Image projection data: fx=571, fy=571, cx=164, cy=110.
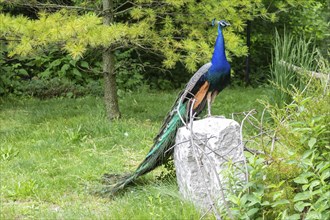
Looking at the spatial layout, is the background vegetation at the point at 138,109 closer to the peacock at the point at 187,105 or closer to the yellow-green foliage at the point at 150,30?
the yellow-green foliage at the point at 150,30

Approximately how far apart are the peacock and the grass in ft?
0.45

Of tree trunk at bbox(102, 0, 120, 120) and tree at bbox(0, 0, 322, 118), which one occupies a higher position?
tree at bbox(0, 0, 322, 118)

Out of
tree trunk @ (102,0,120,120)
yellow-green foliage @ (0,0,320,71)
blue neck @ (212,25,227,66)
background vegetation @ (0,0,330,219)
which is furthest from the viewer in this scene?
tree trunk @ (102,0,120,120)

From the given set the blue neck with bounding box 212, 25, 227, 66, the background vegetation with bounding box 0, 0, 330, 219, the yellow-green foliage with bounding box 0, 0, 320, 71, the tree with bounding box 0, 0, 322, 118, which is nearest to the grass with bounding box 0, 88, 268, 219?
the background vegetation with bounding box 0, 0, 330, 219

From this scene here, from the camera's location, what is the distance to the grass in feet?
12.0

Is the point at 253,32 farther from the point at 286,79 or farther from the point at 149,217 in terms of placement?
the point at 149,217

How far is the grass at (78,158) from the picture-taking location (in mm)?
3648

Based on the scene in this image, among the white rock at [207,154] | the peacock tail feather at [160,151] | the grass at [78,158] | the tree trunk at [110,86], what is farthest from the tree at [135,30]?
the white rock at [207,154]

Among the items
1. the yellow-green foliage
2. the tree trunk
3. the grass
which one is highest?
the yellow-green foliage

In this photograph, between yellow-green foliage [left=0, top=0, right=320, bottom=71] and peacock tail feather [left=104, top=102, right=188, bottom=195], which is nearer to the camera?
peacock tail feather [left=104, top=102, right=188, bottom=195]

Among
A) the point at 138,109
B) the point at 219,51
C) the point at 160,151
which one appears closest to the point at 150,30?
the point at 138,109

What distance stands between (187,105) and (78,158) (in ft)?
4.79

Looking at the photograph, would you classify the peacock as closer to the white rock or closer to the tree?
the white rock

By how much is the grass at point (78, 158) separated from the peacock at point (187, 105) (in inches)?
5.4
